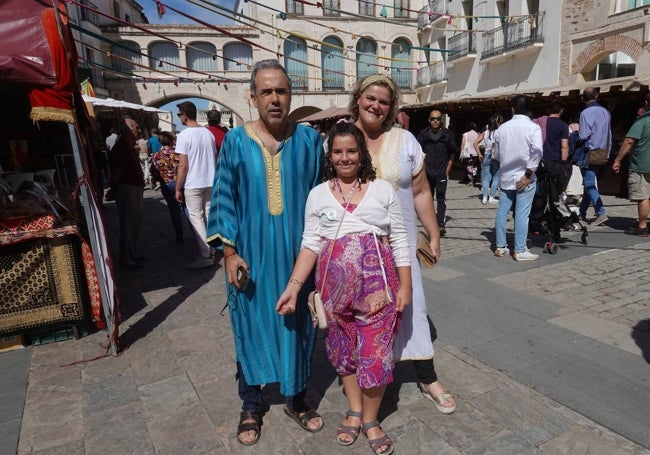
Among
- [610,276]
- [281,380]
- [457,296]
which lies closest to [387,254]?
[281,380]

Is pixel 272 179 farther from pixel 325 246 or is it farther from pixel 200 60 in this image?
pixel 200 60

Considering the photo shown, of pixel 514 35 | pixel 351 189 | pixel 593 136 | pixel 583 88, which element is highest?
pixel 514 35

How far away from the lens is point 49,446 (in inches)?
93.1

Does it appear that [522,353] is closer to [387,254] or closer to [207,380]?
[387,254]

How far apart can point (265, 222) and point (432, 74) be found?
24.4 meters

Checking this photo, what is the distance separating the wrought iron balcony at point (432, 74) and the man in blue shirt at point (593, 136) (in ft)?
53.0

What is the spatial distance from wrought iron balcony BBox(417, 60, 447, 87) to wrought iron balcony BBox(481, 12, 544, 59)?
155 inches

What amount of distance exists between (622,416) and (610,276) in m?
2.69

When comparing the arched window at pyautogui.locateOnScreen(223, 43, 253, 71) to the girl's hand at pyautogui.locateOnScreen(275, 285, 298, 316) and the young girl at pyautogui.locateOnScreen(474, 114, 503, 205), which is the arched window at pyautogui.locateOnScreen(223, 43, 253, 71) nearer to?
the young girl at pyautogui.locateOnScreen(474, 114, 503, 205)

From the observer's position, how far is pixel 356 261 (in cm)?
204

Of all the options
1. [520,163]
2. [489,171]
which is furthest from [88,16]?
[520,163]

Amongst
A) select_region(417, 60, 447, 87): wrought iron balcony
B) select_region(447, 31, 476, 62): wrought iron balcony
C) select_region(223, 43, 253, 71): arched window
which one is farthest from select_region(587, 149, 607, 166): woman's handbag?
select_region(223, 43, 253, 71): arched window

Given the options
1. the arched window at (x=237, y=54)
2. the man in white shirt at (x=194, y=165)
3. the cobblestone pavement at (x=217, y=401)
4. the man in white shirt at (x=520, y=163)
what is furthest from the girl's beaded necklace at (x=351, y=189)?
the arched window at (x=237, y=54)

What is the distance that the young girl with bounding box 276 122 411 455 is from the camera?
2051 mm
